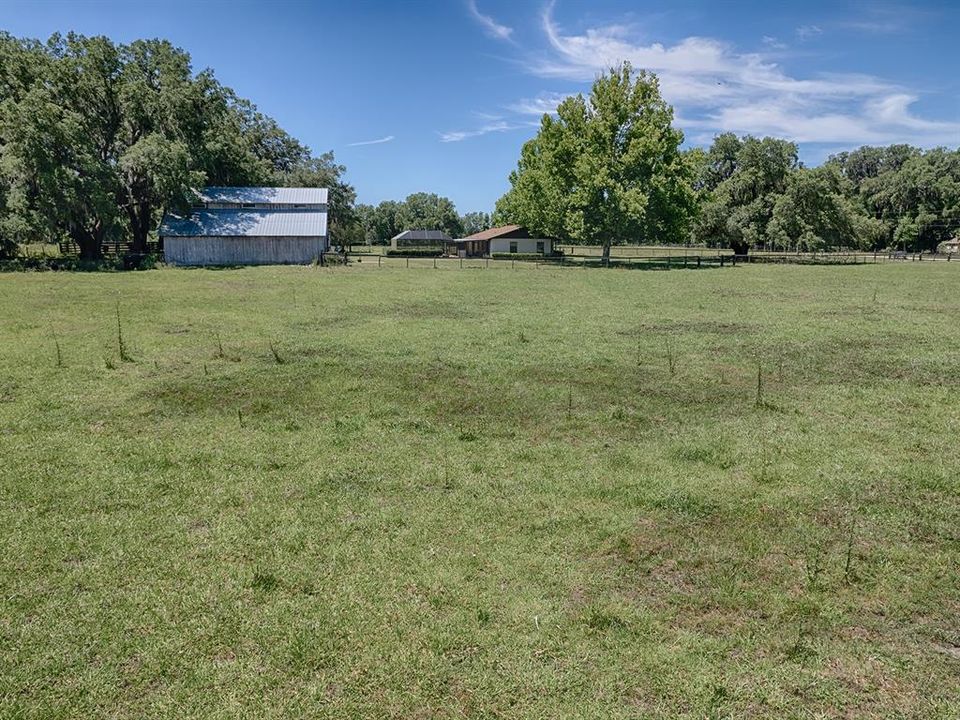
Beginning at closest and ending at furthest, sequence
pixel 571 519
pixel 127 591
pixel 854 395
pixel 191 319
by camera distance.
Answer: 1. pixel 127 591
2. pixel 571 519
3. pixel 854 395
4. pixel 191 319

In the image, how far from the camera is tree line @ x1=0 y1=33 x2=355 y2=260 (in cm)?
3747

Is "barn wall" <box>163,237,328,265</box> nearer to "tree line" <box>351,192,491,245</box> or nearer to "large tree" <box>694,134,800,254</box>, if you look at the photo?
"large tree" <box>694,134,800,254</box>

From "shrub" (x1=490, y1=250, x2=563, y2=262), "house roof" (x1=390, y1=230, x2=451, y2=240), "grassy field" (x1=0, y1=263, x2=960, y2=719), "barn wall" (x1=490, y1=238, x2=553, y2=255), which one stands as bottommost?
"grassy field" (x1=0, y1=263, x2=960, y2=719)

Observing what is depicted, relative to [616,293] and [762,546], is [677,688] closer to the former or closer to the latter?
[762,546]

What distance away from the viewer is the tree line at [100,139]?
3747 cm

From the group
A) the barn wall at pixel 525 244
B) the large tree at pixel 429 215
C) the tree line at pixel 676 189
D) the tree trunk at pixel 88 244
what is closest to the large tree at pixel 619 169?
the tree line at pixel 676 189

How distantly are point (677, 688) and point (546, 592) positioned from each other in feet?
4.28

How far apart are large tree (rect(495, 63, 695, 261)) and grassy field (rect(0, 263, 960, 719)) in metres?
40.0

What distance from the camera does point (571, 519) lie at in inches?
243

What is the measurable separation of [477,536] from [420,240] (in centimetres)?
8169

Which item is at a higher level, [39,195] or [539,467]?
[39,195]

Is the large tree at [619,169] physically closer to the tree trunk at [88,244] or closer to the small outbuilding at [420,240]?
the small outbuilding at [420,240]

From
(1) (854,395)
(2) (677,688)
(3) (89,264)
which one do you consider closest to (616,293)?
(1) (854,395)

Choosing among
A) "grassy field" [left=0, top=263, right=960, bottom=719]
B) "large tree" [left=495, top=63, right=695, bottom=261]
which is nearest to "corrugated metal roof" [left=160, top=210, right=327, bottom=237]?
"large tree" [left=495, top=63, right=695, bottom=261]
